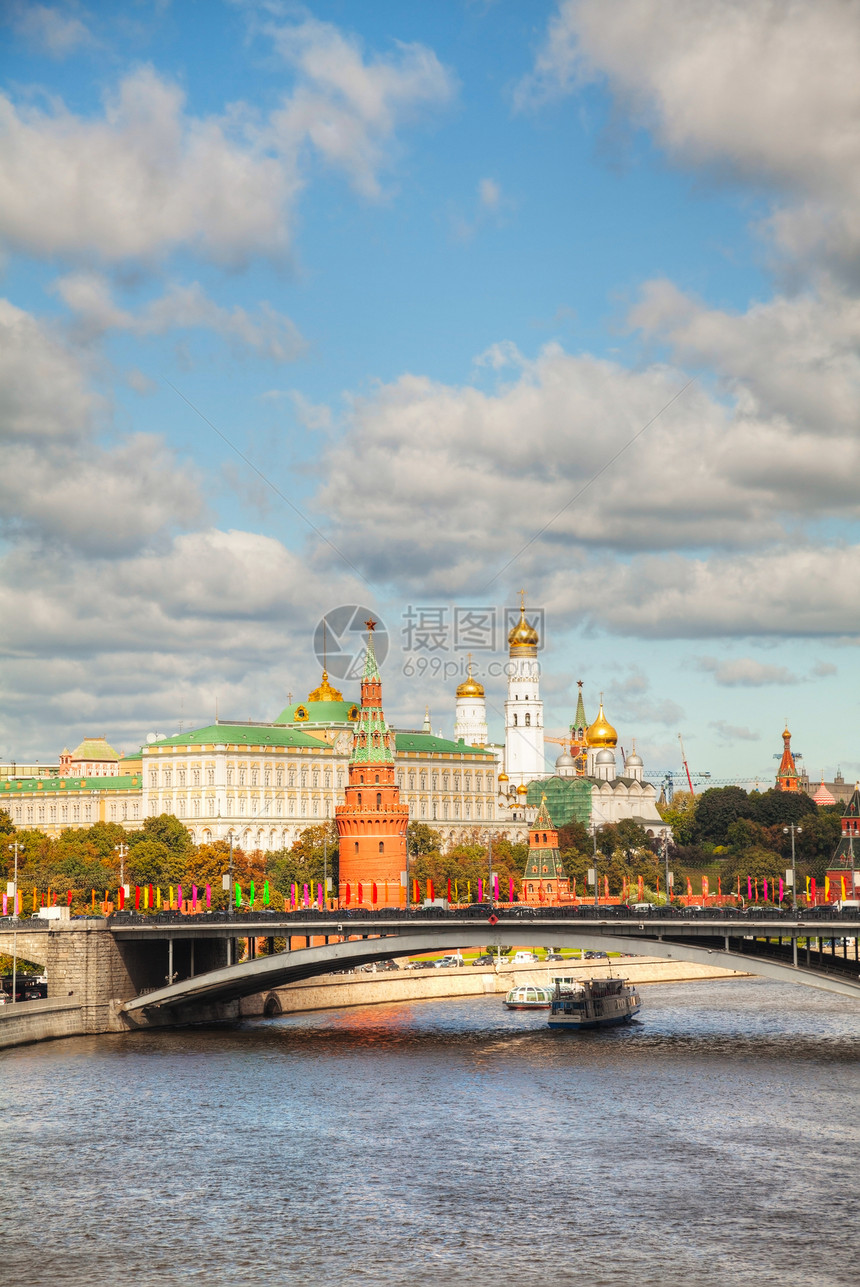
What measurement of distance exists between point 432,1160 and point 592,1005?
4146 cm

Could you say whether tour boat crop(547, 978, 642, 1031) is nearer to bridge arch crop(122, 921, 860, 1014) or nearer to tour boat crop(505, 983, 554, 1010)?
tour boat crop(505, 983, 554, 1010)

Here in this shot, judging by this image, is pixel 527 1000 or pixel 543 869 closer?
pixel 527 1000

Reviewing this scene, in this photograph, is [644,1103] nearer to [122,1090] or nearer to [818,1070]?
[818,1070]

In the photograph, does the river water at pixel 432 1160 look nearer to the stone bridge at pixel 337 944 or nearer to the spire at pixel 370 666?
the stone bridge at pixel 337 944

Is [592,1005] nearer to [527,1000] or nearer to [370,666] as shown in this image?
[527,1000]

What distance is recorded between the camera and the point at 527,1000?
112562mm

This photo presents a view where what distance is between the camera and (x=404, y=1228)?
52.3m

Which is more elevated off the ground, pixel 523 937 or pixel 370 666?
pixel 370 666

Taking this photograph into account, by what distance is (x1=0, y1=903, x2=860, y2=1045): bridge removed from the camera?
86.1 metres

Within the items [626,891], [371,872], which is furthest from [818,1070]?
[626,891]

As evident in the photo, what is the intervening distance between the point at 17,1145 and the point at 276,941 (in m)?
58.8

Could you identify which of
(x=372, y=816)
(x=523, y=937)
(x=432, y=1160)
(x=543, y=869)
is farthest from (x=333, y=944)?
(x=543, y=869)

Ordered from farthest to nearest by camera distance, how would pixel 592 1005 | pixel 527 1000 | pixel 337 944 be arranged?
pixel 527 1000 → pixel 592 1005 → pixel 337 944

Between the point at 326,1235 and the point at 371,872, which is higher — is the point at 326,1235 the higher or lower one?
the lower one
